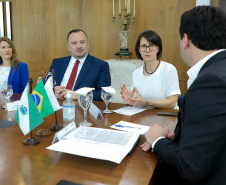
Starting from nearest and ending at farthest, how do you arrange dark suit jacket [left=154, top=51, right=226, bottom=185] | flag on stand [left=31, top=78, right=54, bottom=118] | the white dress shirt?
1. dark suit jacket [left=154, top=51, right=226, bottom=185]
2. flag on stand [left=31, top=78, right=54, bottom=118]
3. the white dress shirt

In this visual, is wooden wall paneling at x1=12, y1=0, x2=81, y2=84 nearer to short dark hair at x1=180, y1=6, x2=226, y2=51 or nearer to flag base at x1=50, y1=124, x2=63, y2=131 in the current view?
flag base at x1=50, y1=124, x2=63, y2=131

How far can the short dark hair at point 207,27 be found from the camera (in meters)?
0.98

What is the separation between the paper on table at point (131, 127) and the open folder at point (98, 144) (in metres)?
0.14

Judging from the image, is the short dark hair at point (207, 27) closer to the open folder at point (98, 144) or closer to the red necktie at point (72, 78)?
the open folder at point (98, 144)

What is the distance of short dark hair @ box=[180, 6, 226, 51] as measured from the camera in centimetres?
98

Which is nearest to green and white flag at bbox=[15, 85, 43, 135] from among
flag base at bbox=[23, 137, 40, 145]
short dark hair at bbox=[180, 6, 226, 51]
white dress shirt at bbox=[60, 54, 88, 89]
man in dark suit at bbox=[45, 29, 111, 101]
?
flag base at bbox=[23, 137, 40, 145]

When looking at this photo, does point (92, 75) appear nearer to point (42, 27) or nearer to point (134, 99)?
point (134, 99)

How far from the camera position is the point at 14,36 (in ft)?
18.0

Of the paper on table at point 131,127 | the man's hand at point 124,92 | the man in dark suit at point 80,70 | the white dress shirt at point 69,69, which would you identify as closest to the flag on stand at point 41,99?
the paper on table at point 131,127

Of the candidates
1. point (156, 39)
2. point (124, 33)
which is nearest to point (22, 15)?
point (124, 33)

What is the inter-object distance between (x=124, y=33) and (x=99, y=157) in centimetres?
352

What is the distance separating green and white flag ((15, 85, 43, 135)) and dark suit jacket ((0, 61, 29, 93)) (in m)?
2.14

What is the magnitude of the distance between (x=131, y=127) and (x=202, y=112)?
2.01ft

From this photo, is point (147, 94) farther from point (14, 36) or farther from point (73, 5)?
point (14, 36)
